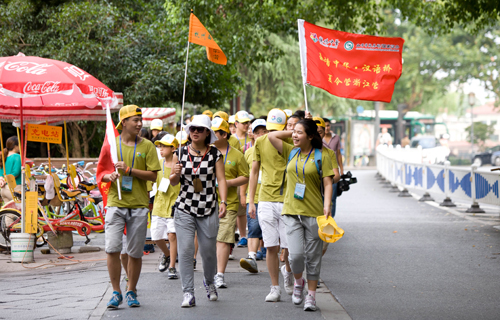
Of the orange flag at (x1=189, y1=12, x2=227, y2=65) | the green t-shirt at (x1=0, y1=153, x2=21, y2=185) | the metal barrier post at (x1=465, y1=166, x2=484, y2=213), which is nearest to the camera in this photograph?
the orange flag at (x1=189, y1=12, x2=227, y2=65)

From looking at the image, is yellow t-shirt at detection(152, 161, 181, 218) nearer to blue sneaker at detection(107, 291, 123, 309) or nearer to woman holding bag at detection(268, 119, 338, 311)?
blue sneaker at detection(107, 291, 123, 309)

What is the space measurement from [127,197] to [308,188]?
167 centimetres

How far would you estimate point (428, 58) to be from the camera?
153ft

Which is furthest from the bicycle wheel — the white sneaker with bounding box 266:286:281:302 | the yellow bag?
the yellow bag

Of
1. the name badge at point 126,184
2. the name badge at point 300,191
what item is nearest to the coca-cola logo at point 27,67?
the name badge at point 126,184

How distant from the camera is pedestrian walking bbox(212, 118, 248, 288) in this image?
7457 millimetres

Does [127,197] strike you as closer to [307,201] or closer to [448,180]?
[307,201]

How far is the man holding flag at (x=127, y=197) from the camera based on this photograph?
20.7ft

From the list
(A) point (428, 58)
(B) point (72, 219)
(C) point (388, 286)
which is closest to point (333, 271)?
(C) point (388, 286)

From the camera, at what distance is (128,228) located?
21.0ft

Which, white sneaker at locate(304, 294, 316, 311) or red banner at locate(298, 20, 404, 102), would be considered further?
red banner at locate(298, 20, 404, 102)

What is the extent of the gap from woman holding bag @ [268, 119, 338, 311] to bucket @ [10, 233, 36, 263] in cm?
426

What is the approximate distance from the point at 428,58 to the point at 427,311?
42.6 m

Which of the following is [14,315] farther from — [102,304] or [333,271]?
[333,271]
